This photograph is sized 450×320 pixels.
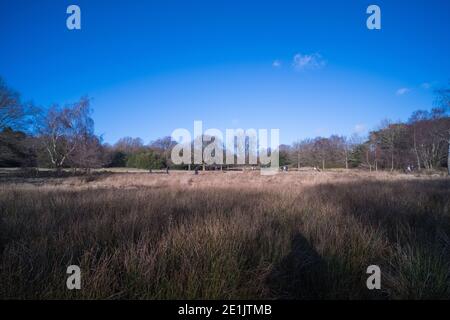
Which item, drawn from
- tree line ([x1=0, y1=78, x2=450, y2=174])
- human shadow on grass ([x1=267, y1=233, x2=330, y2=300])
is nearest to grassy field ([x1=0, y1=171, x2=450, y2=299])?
human shadow on grass ([x1=267, y1=233, x2=330, y2=300])

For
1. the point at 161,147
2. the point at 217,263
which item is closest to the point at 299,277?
the point at 217,263

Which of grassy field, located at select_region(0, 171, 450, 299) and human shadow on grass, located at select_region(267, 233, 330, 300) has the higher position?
grassy field, located at select_region(0, 171, 450, 299)

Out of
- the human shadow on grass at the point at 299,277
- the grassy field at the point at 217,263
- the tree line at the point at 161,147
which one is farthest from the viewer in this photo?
the tree line at the point at 161,147

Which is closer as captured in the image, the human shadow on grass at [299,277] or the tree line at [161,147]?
the human shadow on grass at [299,277]

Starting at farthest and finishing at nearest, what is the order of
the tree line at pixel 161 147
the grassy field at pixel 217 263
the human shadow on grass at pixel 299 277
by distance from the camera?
the tree line at pixel 161 147
the human shadow on grass at pixel 299 277
the grassy field at pixel 217 263

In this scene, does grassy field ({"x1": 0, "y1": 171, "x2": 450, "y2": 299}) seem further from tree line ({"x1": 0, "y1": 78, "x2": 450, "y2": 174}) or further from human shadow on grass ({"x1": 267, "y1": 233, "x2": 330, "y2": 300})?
tree line ({"x1": 0, "y1": 78, "x2": 450, "y2": 174})

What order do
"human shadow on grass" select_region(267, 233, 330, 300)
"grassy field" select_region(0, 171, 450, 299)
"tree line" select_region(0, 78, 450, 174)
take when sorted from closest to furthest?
"grassy field" select_region(0, 171, 450, 299)
"human shadow on grass" select_region(267, 233, 330, 300)
"tree line" select_region(0, 78, 450, 174)

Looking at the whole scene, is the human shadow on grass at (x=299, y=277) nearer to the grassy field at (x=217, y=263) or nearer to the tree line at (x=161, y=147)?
the grassy field at (x=217, y=263)

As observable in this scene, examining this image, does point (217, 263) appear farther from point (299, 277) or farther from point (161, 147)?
point (161, 147)

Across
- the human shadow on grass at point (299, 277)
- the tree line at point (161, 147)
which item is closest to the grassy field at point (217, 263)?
the human shadow on grass at point (299, 277)

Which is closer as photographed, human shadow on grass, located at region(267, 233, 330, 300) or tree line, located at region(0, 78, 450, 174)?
human shadow on grass, located at region(267, 233, 330, 300)

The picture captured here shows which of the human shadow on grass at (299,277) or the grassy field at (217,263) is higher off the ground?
the grassy field at (217,263)

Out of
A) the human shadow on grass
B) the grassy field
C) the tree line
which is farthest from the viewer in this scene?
the tree line
